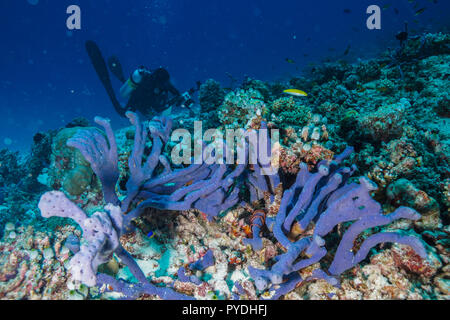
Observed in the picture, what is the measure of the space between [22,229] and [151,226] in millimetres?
1577

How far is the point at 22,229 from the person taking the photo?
2.67 m

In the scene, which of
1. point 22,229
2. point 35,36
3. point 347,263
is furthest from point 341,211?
point 35,36

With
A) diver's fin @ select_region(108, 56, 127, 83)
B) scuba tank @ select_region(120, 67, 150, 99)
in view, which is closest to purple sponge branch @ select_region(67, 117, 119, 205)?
scuba tank @ select_region(120, 67, 150, 99)

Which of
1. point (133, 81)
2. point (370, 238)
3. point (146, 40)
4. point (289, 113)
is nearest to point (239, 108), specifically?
point (289, 113)

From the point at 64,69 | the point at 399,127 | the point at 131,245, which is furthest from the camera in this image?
the point at 64,69

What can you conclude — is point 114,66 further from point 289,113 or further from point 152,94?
point 289,113

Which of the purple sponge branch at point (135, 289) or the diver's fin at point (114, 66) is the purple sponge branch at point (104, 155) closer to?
the purple sponge branch at point (135, 289)

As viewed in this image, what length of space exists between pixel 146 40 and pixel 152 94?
15425 cm

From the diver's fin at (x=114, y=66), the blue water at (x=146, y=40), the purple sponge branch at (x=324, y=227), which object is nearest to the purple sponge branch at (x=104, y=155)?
the purple sponge branch at (x=324, y=227)

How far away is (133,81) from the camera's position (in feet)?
31.1

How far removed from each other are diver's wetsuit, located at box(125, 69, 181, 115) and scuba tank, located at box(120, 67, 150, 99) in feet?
0.45

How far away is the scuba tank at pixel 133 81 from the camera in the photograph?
9.21 m

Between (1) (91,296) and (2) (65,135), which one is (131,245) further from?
(2) (65,135)

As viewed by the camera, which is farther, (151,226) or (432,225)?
(151,226)
